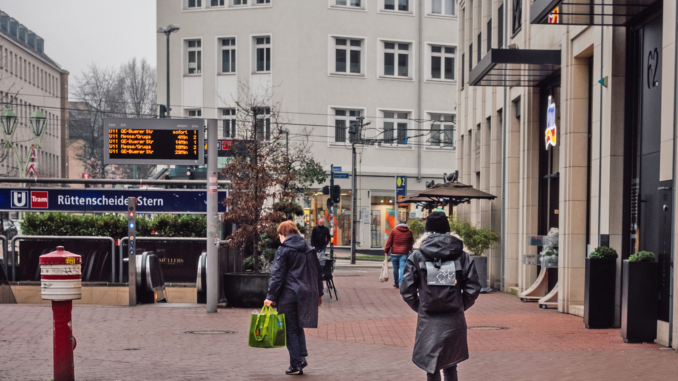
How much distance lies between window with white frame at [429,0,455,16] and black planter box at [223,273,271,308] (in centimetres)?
3335

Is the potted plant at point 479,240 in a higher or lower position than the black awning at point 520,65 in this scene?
lower

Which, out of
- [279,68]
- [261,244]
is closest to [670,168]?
[261,244]

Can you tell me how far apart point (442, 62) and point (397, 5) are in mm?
3828

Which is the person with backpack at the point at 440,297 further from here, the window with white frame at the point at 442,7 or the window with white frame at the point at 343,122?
the window with white frame at the point at 442,7

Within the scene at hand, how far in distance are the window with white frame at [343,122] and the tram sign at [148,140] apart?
2856cm

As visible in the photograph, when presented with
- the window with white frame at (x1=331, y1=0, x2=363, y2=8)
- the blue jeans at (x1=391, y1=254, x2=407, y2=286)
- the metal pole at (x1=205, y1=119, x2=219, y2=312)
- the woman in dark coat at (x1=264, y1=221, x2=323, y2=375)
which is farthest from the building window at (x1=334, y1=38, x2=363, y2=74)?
the woman in dark coat at (x1=264, y1=221, x2=323, y2=375)

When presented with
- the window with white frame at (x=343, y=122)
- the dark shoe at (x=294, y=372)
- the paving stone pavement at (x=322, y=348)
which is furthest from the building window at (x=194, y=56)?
the dark shoe at (x=294, y=372)

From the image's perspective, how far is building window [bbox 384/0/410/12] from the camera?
46562 mm

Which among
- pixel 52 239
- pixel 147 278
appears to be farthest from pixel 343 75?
pixel 147 278

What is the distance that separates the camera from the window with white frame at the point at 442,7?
4735cm

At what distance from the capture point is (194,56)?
46.3 meters

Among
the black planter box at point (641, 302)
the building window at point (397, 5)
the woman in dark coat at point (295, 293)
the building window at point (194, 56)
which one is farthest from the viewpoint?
the building window at point (397, 5)

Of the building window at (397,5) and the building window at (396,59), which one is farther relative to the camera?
the building window at (397,5)

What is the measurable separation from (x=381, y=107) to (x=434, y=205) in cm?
1905
